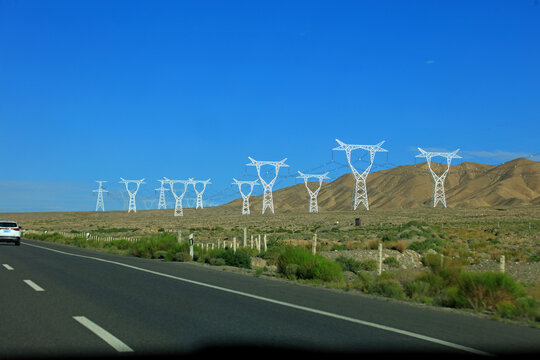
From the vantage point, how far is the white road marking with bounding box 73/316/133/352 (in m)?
6.99

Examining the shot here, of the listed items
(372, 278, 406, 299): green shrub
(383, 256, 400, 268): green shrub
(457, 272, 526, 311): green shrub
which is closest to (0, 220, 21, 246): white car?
(383, 256, 400, 268): green shrub

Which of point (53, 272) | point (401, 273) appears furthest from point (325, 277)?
point (53, 272)

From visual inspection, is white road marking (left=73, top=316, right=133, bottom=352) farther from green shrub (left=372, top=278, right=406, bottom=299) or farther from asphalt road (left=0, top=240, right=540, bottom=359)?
green shrub (left=372, top=278, right=406, bottom=299)

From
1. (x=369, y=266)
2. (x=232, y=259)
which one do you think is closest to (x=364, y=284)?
(x=232, y=259)

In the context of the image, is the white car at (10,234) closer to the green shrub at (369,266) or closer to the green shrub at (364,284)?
the green shrub at (369,266)

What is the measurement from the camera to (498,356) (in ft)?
23.0

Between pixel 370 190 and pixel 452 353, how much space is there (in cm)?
18480

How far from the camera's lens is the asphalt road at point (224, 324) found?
23.4ft

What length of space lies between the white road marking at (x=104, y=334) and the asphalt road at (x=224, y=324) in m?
0.01

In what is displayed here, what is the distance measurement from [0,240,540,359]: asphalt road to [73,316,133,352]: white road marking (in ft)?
0.04

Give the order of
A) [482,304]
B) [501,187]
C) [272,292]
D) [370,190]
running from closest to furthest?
[482,304] < [272,292] < [501,187] < [370,190]

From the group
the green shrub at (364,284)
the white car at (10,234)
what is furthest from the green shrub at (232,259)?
the white car at (10,234)

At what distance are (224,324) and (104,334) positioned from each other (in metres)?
1.72

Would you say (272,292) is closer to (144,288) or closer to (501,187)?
(144,288)
